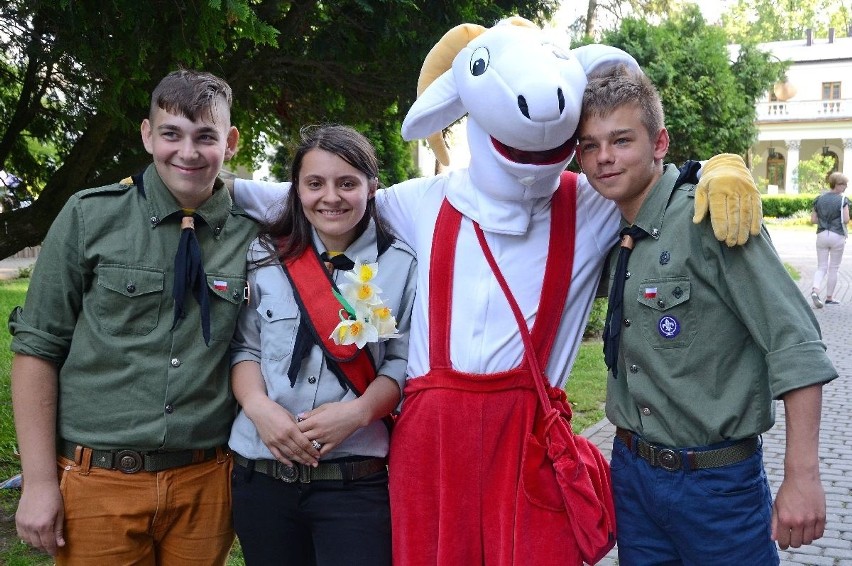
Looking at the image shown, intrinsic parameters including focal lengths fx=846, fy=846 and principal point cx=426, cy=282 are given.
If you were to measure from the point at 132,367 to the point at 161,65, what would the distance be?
2717 millimetres

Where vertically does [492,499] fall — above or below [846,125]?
below

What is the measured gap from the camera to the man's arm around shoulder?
2.58 meters

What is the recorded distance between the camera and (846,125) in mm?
43875

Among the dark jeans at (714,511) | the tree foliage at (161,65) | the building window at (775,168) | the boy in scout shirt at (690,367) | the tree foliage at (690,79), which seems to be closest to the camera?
the boy in scout shirt at (690,367)

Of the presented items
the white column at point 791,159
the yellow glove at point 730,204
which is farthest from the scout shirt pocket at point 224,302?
the white column at point 791,159

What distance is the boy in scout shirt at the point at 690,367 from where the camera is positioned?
2.41 m

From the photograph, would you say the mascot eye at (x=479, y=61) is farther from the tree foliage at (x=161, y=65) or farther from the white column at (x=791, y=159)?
the white column at (x=791, y=159)

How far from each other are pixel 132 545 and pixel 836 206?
13.6 meters

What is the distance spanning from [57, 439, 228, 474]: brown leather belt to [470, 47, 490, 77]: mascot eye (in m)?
1.56

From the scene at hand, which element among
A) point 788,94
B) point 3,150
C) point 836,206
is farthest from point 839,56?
point 3,150

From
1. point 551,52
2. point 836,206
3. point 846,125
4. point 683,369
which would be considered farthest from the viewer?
point 846,125

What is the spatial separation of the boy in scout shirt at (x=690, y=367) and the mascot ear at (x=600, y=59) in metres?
0.10

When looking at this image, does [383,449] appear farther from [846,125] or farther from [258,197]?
[846,125]

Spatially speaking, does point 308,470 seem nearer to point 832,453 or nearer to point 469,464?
point 469,464
